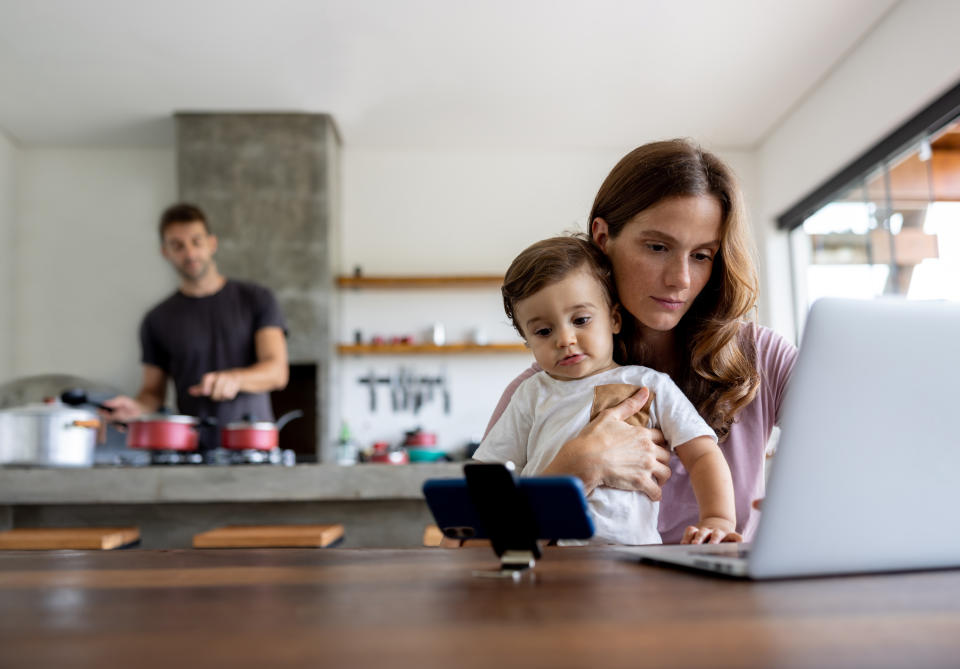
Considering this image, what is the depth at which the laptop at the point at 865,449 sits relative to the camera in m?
0.65

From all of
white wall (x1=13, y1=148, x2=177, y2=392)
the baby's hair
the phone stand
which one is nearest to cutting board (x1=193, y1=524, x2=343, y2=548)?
the baby's hair

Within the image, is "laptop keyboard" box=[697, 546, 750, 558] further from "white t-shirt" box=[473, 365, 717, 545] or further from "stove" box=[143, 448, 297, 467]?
"stove" box=[143, 448, 297, 467]

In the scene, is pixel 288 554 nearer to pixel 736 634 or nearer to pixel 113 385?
pixel 736 634

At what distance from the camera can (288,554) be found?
892mm

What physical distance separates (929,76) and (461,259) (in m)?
3.00

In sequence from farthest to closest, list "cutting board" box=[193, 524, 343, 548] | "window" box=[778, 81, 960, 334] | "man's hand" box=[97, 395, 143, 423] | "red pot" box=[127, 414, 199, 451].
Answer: "window" box=[778, 81, 960, 334]
"man's hand" box=[97, 395, 143, 423]
"red pot" box=[127, 414, 199, 451]
"cutting board" box=[193, 524, 343, 548]

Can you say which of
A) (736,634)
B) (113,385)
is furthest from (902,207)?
(113,385)

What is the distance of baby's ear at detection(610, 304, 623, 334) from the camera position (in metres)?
1.45

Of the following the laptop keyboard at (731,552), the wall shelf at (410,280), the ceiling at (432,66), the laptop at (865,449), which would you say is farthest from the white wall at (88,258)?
the laptop at (865,449)

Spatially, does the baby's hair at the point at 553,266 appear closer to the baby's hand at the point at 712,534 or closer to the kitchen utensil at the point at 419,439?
the baby's hand at the point at 712,534

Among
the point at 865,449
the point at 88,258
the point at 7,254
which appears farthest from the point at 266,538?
the point at 7,254

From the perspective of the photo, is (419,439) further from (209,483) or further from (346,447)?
(209,483)

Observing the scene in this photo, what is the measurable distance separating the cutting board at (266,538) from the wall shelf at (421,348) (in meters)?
2.85

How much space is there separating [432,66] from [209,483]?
9.48 feet
